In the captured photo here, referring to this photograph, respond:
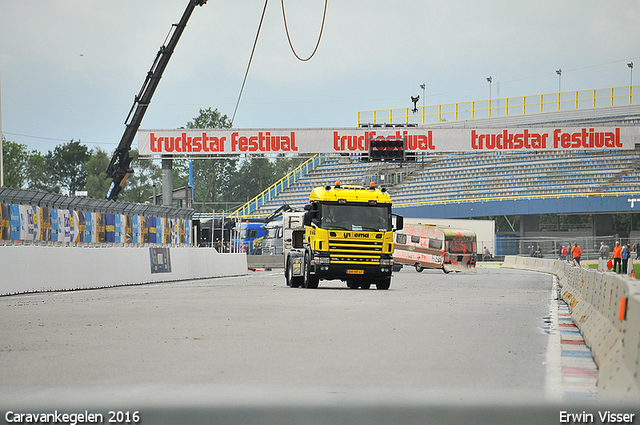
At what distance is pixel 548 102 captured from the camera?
69.2 metres

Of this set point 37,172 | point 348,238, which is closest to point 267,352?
point 348,238

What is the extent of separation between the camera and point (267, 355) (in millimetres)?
8336

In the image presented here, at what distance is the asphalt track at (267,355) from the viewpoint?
618 cm

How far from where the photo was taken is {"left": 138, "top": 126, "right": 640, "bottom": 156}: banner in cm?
4534

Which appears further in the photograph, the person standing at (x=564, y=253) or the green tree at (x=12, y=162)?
the green tree at (x=12, y=162)

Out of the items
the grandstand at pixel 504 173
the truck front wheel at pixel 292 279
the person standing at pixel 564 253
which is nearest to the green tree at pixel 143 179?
the grandstand at pixel 504 173

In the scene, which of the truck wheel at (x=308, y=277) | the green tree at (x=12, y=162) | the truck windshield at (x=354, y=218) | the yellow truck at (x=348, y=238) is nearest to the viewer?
the yellow truck at (x=348, y=238)

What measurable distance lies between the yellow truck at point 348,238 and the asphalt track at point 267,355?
8.57 metres

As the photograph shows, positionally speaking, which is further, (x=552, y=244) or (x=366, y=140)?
(x=552, y=244)

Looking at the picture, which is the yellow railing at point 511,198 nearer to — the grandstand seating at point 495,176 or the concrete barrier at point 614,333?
the grandstand seating at point 495,176

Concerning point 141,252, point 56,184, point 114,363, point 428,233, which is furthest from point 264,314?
point 56,184

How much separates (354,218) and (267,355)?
16.0 metres

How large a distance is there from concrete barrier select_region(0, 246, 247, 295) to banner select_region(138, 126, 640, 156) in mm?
14837

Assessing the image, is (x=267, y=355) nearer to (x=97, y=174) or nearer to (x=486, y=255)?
(x=486, y=255)
